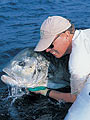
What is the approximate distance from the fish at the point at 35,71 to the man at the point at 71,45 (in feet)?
2.27

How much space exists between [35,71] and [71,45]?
102cm

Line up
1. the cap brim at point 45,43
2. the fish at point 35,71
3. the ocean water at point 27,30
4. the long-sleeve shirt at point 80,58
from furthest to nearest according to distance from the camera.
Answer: the ocean water at point 27,30 < the fish at point 35,71 < the cap brim at point 45,43 < the long-sleeve shirt at point 80,58

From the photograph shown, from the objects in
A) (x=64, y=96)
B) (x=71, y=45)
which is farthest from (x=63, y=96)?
(x=71, y=45)

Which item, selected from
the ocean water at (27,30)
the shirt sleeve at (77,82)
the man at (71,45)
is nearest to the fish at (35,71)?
the ocean water at (27,30)

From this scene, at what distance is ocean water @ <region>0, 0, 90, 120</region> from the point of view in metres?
5.25

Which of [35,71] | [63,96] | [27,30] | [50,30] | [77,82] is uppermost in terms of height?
[50,30]

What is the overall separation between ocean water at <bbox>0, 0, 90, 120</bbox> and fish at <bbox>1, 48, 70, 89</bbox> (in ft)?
1.91

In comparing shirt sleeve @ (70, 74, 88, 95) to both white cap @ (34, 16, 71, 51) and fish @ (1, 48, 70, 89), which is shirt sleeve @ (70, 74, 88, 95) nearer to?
white cap @ (34, 16, 71, 51)

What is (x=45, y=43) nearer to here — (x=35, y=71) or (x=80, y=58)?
(x=80, y=58)

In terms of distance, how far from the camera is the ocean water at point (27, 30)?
525cm

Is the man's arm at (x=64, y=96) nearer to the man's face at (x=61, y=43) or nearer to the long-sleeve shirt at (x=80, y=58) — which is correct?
the long-sleeve shirt at (x=80, y=58)

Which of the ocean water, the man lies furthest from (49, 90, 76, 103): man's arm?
the ocean water

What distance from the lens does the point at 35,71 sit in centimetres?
488

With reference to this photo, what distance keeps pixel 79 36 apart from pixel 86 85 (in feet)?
2.23
